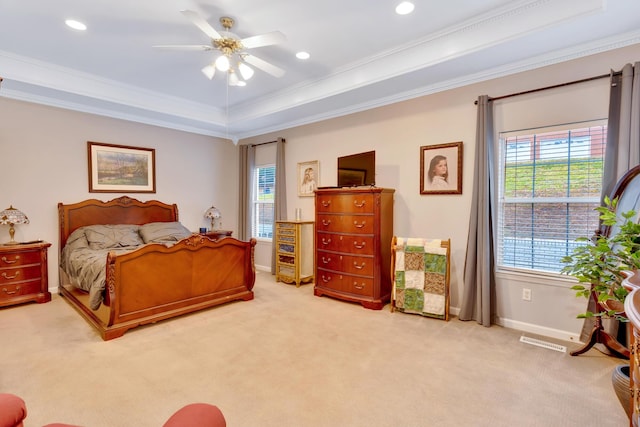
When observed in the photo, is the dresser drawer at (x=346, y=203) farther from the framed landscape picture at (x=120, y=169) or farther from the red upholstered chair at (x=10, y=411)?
the red upholstered chair at (x=10, y=411)

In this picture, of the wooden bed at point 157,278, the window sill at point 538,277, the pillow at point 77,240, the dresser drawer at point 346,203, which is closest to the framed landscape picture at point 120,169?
the wooden bed at point 157,278

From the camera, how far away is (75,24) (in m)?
2.95

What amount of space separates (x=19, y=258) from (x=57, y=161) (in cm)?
136

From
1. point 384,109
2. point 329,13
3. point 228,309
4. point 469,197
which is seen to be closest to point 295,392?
point 228,309

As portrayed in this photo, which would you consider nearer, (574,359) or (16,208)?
(574,359)

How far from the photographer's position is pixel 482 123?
3350 millimetres

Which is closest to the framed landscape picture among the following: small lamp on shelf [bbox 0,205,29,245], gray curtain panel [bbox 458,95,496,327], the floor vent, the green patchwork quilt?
small lamp on shelf [bbox 0,205,29,245]

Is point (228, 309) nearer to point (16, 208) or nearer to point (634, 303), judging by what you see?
point (16, 208)

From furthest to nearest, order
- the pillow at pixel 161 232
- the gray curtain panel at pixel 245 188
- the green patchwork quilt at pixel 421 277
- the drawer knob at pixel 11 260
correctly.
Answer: the gray curtain panel at pixel 245 188
the pillow at pixel 161 232
the drawer knob at pixel 11 260
the green patchwork quilt at pixel 421 277

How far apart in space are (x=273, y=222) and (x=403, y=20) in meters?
3.83

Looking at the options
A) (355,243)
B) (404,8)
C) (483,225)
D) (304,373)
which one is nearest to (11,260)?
(304,373)

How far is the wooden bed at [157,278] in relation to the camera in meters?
3.02

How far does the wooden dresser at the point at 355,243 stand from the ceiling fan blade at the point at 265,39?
74.7 inches

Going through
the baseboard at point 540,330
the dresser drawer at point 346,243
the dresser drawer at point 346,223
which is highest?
the dresser drawer at point 346,223
